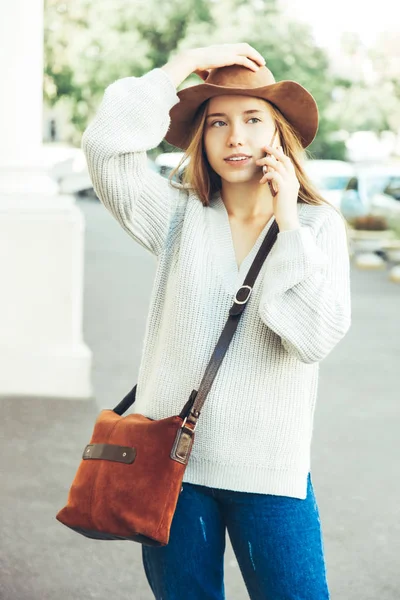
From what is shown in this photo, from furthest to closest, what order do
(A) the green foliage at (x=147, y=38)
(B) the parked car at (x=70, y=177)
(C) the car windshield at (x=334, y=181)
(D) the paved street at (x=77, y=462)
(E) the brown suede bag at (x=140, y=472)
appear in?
(A) the green foliage at (x=147, y=38) < (B) the parked car at (x=70, y=177) < (C) the car windshield at (x=334, y=181) < (D) the paved street at (x=77, y=462) < (E) the brown suede bag at (x=140, y=472)

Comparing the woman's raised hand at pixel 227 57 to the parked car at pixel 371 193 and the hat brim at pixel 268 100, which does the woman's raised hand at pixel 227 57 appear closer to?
the hat brim at pixel 268 100

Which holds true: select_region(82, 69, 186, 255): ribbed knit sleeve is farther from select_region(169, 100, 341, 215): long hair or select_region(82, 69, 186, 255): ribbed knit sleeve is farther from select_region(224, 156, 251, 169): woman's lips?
select_region(224, 156, 251, 169): woman's lips

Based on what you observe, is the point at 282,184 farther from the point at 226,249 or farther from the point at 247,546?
the point at 247,546

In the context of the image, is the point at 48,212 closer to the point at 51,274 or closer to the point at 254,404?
the point at 51,274

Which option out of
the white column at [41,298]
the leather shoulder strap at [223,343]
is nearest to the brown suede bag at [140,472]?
the leather shoulder strap at [223,343]

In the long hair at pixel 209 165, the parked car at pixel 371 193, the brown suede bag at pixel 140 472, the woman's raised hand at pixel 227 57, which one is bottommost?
the parked car at pixel 371 193

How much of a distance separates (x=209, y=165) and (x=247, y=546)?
0.88m

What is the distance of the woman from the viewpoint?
2.00 m

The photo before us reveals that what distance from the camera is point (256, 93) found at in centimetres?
215

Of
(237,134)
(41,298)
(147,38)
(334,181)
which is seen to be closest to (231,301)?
(237,134)

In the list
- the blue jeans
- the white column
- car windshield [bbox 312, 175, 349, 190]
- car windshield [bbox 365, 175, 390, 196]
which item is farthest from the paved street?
car windshield [bbox 312, 175, 349, 190]

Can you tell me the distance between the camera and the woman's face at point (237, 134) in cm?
213

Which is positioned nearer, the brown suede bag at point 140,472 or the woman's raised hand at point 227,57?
the brown suede bag at point 140,472

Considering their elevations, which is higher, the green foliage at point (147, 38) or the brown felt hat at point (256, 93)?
the brown felt hat at point (256, 93)
